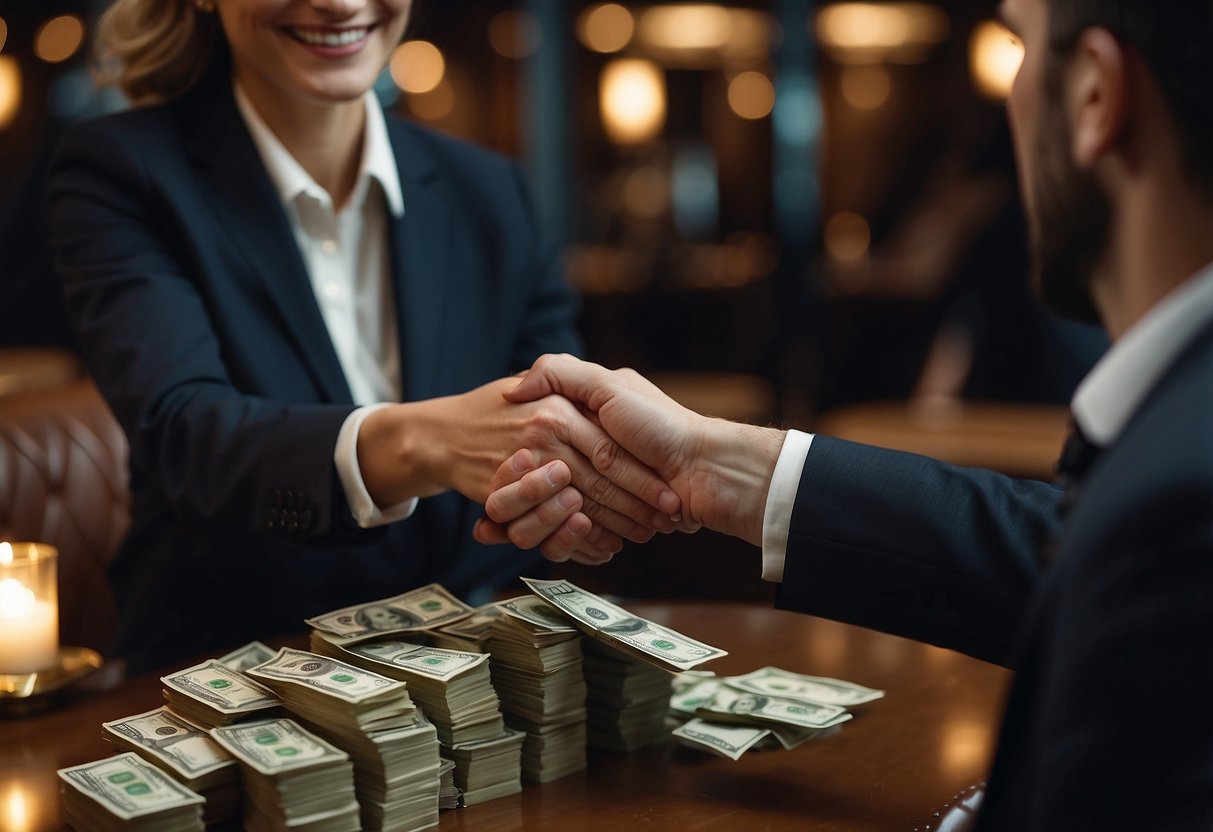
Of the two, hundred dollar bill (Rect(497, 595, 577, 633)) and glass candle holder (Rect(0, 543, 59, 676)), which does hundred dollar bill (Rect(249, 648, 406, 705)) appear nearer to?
hundred dollar bill (Rect(497, 595, 577, 633))

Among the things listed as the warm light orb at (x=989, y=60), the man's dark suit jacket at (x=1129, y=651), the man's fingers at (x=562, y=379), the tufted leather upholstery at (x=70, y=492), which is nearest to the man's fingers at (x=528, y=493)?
the man's fingers at (x=562, y=379)

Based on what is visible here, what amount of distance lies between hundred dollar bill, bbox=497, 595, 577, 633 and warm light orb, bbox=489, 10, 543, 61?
653 centimetres

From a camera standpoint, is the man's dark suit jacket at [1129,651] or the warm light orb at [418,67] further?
the warm light orb at [418,67]

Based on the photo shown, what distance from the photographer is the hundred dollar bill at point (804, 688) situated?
1603mm

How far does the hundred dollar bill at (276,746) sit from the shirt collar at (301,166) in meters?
1.08

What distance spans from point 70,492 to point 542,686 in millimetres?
1490

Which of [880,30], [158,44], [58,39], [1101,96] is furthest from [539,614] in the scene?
[880,30]

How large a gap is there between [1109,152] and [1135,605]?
401mm

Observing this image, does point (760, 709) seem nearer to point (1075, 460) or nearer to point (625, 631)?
point (625, 631)

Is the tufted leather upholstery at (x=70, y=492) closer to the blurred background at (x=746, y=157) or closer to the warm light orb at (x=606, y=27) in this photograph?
the blurred background at (x=746, y=157)

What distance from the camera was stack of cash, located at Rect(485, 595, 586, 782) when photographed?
141 cm

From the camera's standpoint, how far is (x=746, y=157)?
25.7 ft

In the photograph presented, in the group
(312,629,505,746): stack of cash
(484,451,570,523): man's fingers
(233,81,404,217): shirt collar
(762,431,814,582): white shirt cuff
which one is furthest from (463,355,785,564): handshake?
(233,81,404,217): shirt collar

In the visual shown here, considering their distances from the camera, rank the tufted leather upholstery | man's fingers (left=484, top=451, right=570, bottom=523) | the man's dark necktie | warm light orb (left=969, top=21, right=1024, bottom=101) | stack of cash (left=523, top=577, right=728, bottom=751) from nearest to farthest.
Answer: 1. the man's dark necktie
2. stack of cash (left=523, top=577, right=728, bottom=751)
3. man's fingers (left=484, top=451, right=570, bottom=523)
4. the tufted leather upholstery
5. warm light orb (left=969, top=21, right=1024, bottom=101)
